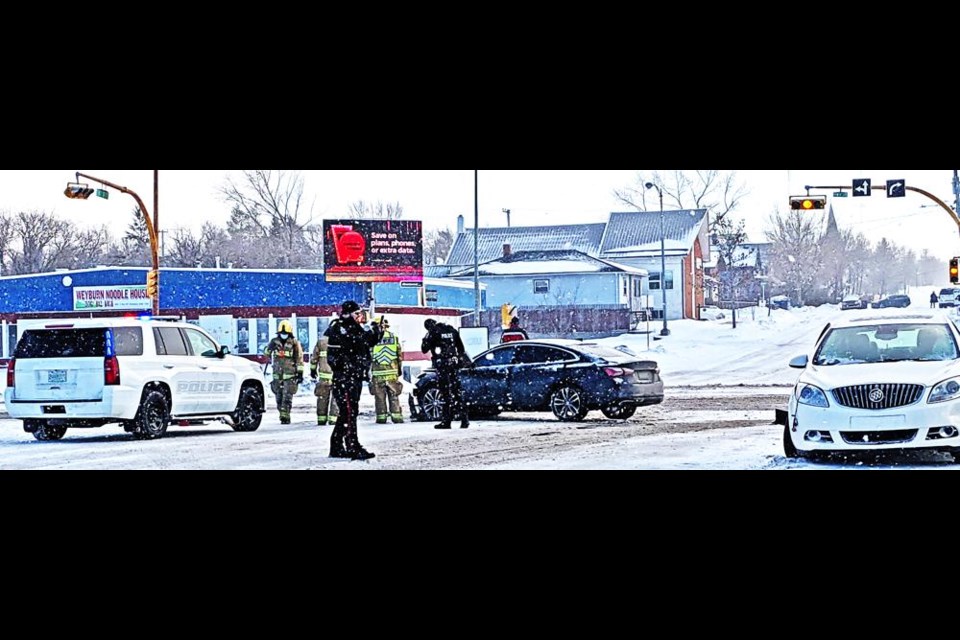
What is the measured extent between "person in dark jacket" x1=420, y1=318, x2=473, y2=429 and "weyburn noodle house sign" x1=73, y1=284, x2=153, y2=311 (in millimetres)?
3166

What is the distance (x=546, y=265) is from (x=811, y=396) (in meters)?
3.96

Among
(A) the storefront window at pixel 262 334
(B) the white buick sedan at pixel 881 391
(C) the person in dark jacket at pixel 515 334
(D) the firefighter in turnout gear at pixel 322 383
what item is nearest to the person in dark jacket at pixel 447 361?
(C) the person in dark jacket at pixel 515 334

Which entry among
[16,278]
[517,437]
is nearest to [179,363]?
[16,278]

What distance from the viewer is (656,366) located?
47.8 feet

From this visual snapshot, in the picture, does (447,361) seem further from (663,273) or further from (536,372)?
(663,273)

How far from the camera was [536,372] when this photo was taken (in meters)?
14.6

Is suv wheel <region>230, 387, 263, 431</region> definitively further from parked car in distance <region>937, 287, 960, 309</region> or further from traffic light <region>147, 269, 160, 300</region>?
parked car in distance <region>937, 287, 960, 309</region>

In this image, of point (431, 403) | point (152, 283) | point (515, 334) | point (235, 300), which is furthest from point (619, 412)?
point (152, 283)

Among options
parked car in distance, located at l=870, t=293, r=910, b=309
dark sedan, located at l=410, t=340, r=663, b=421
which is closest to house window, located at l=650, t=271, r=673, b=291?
dark sedan, located at l=410, t=340, r=663, b=421

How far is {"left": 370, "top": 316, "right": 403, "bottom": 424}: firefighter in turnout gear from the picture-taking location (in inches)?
573

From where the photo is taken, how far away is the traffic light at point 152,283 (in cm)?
1448
